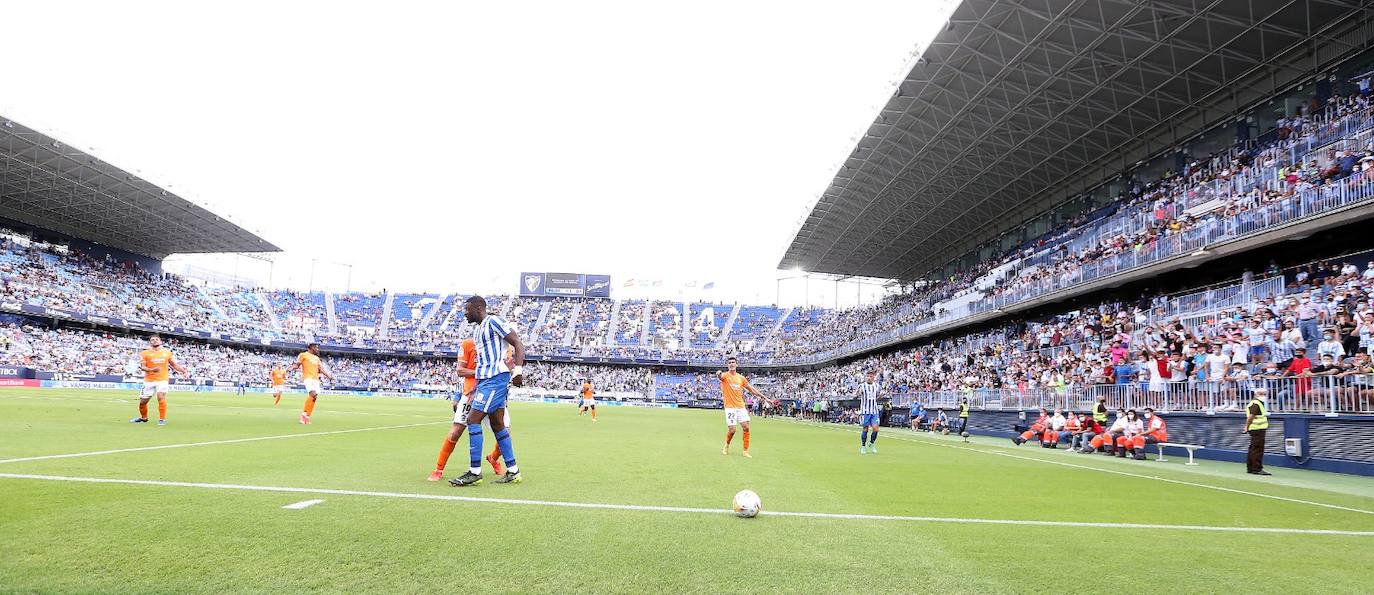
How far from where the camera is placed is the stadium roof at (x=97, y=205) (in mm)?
41178

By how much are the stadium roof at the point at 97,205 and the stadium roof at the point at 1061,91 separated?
44.3 meters

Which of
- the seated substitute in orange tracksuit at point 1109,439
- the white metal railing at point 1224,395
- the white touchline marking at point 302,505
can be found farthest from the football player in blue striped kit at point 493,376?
the seated substitute in orange tracksuit at point 1109,439

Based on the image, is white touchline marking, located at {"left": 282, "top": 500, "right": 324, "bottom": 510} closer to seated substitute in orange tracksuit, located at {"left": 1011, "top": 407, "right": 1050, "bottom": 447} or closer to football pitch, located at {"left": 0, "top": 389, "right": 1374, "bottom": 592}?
football pitch, located at {"left": 0, "top": 389, "right": 1374, "bottom": 592}

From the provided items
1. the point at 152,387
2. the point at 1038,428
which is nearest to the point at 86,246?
the point at 152,387

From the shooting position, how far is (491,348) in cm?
816

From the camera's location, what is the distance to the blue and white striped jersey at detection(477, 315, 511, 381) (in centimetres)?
811

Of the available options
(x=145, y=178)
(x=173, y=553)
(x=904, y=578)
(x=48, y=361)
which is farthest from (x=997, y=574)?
(x=48, y=361)

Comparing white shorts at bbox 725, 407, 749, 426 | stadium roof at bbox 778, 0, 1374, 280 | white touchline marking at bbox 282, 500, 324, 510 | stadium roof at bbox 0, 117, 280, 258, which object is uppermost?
stadium roof at bbox 778, 0, 1374, 280

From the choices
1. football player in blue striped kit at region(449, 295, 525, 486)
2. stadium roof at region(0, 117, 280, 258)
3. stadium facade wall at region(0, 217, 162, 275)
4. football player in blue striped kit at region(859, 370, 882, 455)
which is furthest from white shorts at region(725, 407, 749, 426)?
stadium facade wall at region(0, 217, 162, 275)

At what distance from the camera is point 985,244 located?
47.5 metres

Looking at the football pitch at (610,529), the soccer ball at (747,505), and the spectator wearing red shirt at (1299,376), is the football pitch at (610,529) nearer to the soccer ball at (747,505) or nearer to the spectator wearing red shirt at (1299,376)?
the soccer ball at (747,505)

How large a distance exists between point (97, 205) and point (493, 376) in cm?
5913

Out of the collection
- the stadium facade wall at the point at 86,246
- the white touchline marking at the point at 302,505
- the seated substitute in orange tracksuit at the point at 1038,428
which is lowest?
the seated substitute in orange tracksuit at the point at 1038,428

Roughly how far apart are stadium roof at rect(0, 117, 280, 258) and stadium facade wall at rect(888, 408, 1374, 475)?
52743 mm
